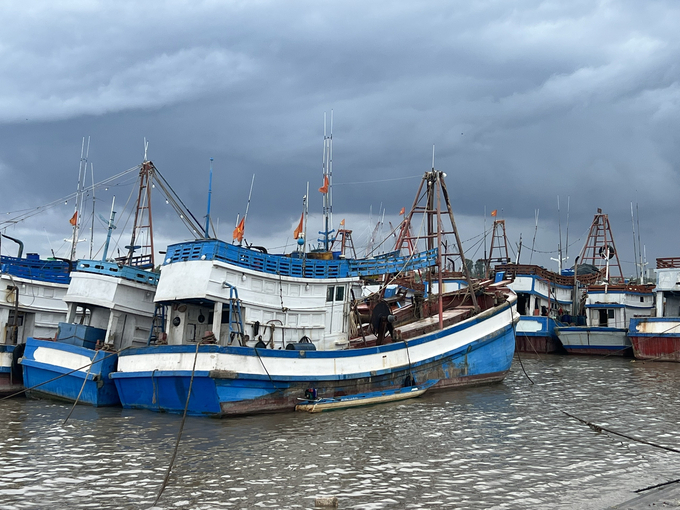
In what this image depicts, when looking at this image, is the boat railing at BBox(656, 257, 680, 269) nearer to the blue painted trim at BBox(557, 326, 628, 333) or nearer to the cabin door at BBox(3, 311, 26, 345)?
the blue painted trim at BBox(557, 326, 628, 333)

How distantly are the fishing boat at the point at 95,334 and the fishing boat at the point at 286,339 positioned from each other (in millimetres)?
1058

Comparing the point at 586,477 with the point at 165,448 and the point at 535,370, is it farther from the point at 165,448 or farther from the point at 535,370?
the point at 535,370

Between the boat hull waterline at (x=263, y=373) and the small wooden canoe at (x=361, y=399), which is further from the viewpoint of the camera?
the small wooden canoe at (x=361, y=399)

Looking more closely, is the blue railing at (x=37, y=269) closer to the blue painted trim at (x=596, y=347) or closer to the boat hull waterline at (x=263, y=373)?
the boat hull waterline at (x=263, y=373)

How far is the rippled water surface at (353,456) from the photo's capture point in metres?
9.66

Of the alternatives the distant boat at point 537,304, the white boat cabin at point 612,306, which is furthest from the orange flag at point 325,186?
the white boat cabin at point 612,306

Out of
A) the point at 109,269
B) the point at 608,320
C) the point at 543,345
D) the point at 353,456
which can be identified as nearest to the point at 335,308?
the point at 109,269

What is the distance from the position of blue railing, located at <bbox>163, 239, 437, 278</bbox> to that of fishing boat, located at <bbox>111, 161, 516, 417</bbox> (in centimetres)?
3

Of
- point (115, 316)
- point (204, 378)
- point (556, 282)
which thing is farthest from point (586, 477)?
point (556, 282)

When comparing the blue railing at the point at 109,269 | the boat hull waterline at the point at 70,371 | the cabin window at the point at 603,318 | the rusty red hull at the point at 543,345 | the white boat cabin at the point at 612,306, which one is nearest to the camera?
the boat hull waterline at the point at 70,371

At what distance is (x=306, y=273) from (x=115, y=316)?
641 cm

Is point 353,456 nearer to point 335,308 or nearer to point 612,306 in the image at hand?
point 335,308

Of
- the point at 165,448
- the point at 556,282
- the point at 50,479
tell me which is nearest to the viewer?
the point at 50,479

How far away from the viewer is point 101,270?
65.2 feet
